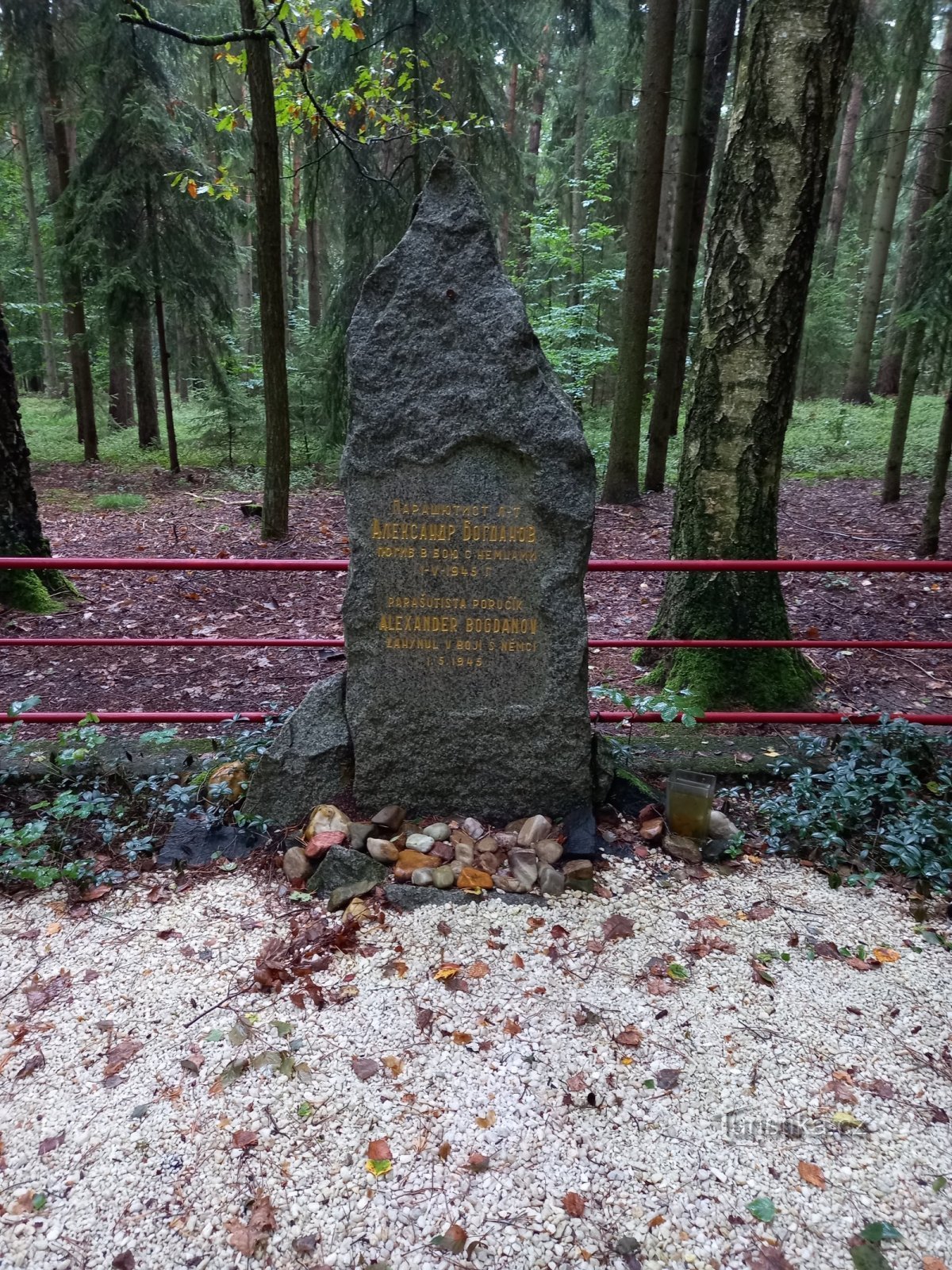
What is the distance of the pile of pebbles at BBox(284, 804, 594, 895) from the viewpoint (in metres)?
3.17

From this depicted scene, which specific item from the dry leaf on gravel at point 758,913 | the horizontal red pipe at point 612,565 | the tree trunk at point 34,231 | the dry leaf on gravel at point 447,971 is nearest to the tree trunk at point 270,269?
the horizontal red pipe at point 612,565

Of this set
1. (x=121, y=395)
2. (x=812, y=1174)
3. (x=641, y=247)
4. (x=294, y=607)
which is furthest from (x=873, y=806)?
(x=121, y=395)

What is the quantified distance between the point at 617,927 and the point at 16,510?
5.63 m

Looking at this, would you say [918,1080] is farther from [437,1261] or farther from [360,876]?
[360,876]

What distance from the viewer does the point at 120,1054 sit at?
2.45 metres

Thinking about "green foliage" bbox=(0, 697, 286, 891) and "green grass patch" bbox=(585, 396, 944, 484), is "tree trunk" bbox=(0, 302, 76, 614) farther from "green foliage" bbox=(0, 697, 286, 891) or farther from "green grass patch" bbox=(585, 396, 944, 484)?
"green grass patch" bbox=(585, 396, 944, 484)

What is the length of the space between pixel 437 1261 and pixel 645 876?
167cm

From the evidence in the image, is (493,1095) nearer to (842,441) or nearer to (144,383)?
(842,441)

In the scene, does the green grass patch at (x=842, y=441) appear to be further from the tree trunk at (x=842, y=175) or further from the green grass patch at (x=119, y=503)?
the green grass patch at (x=119, y=503)

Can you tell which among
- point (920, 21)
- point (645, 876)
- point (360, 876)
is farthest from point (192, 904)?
point (920, 21)

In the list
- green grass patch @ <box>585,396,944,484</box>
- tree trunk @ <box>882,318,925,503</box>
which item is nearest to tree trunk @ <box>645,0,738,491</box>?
green grass patch @ <box>585,396,944,484</box>

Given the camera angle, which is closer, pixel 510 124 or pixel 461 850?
pixel 461 850

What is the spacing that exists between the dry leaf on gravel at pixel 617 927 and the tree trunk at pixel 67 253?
12.1 metres

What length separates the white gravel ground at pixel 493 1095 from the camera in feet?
6.43
